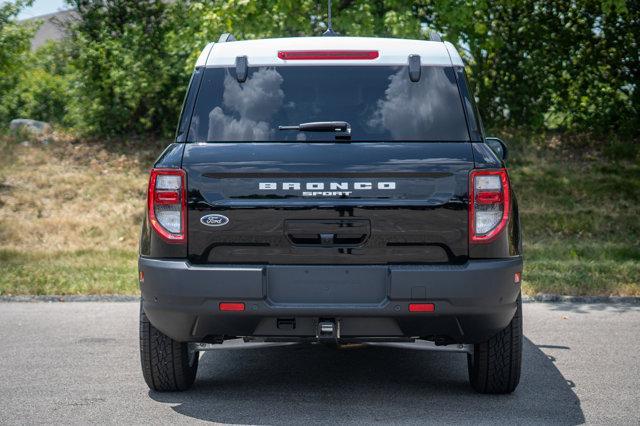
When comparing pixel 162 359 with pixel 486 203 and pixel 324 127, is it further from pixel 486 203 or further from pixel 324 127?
pixel 486 203

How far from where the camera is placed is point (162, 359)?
19.6 ft

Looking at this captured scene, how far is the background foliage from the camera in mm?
15977

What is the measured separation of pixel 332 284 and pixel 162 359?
1287 millimetres

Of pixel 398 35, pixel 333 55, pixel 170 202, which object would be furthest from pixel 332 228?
pixel 398 35

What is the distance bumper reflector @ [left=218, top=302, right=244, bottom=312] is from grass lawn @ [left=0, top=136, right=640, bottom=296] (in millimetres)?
5519

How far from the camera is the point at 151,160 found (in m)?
19.4

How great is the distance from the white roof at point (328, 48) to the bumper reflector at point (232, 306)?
4.46 ft

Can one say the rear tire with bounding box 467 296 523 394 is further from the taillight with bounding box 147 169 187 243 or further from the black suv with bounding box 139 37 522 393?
the taillight with bounding box 147 169 187 243

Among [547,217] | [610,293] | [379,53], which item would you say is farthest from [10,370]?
[547,217]

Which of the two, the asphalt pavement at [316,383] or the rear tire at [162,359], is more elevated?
the rear tire at [162,359]

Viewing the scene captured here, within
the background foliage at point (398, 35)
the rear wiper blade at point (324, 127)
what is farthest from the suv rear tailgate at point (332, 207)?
the background foliage at point (398, 35)

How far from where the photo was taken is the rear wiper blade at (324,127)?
216 inches

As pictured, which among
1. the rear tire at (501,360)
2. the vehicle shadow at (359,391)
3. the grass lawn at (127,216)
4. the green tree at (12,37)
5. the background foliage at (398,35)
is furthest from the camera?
the green tree at (12,37)

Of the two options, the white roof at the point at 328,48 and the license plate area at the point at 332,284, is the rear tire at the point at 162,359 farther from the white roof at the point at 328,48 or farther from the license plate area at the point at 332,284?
the white roof at the point at 328,48
